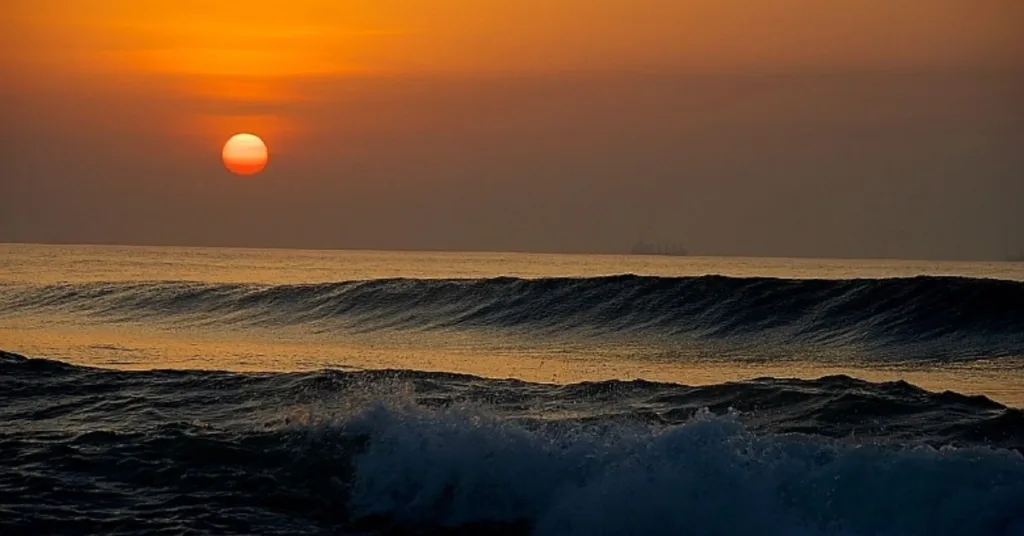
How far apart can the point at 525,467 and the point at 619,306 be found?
Answer: 23496mm

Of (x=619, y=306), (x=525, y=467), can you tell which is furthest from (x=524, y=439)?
(x=619, y=306)

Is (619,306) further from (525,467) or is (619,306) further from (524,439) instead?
(525,467)

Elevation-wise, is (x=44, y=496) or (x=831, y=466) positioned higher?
(x=831, y=466)

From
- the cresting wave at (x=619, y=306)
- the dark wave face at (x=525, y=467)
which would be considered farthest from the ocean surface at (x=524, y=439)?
the cresting wave at (x=619, y=306)

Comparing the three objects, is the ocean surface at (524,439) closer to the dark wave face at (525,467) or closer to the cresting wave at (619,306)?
the dark wave face at (525,467)

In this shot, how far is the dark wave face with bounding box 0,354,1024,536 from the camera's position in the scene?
31.6 ft

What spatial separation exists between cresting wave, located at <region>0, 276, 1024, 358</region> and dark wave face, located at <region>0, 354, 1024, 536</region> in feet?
41.9

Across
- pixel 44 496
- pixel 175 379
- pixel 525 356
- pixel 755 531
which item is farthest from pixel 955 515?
pixel 525 356

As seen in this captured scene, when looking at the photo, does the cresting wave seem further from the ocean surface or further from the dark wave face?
the dark wave face

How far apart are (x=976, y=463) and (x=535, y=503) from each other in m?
3.76

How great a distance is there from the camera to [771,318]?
101 ft

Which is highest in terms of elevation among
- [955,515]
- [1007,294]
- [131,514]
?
[1007,294]

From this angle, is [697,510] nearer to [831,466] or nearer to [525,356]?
[831,466]

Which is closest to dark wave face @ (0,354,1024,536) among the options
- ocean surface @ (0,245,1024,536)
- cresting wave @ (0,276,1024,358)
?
ocean surface @ (0,245,1024,536)
